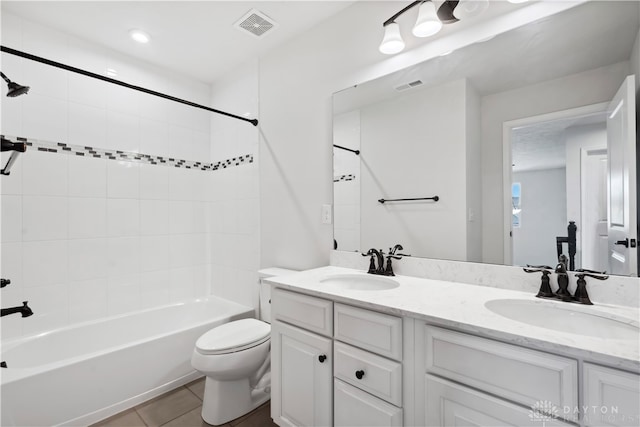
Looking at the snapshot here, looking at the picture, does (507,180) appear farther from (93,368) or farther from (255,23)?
(93,368)

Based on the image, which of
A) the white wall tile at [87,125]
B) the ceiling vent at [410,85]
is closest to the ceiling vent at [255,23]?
the ceiling vent at [410,85]

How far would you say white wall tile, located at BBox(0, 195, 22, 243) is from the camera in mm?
1860

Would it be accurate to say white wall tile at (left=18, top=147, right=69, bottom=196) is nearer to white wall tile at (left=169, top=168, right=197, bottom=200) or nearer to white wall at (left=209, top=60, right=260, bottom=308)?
white wall tile at (left=169, top=168, right=197, bottom=200)

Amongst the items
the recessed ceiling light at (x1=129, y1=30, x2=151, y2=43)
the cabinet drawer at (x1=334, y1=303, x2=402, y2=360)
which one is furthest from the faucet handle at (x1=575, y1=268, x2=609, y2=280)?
the recessed ceiling light at (x1=129, y1=30, x2=151, y2=43)

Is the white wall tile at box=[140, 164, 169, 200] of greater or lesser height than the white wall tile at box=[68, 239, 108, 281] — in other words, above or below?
above

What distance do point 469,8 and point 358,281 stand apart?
141cm

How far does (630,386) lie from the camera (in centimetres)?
67

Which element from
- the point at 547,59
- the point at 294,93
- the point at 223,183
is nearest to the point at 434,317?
the point at 547,59

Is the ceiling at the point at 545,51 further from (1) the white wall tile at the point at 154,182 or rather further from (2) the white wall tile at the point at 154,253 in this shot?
(2) the white wall tile at the point at 154,253

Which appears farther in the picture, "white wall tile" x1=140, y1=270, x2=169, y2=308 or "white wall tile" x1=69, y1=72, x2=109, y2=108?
"white wall tile" x1=140, y1=270, x2=169, y2=308

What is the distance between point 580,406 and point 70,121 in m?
3.04

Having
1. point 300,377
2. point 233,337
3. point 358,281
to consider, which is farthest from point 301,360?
point 233,337

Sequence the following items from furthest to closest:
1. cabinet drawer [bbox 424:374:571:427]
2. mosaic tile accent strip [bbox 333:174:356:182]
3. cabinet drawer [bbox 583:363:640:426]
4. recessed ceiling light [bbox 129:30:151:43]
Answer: recessed ceiling light [bbox 129:30:151:43] < mosaic tile accent strip [bbox 333:174:356:182] < cabinet drawer [bbox 424:374:571:427] < cabinet drawer [bbox 583:363:640:426]

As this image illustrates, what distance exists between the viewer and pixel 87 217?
219 centimetres
